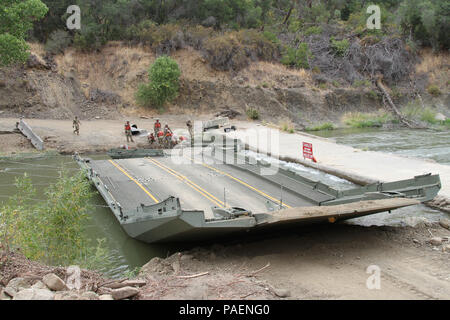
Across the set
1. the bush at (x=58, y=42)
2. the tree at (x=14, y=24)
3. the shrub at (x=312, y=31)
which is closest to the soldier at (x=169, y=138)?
the tree at (x=14, y=24)

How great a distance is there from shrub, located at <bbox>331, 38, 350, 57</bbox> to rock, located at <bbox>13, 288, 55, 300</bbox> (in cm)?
4617

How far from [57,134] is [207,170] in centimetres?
1563

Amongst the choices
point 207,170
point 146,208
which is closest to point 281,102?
point 207,170

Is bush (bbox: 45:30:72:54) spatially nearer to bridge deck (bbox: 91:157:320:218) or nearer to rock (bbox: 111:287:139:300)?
bridge deck (bbox: 91:157:320:218)

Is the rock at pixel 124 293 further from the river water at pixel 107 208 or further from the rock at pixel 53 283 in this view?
the river water at pixel 107 208

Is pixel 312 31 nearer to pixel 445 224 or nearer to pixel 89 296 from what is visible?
pixel 445 224

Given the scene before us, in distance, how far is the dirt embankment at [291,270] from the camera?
253 inches

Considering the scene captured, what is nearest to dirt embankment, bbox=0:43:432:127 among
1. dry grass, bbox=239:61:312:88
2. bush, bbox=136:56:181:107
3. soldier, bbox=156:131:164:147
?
dry grass, bbox=239:61:312:88

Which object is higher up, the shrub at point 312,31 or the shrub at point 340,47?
the shrub at point 312,31

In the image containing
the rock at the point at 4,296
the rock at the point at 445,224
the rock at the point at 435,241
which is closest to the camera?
the rock at the point at 4,296

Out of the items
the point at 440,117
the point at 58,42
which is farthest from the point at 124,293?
the point at 440,117

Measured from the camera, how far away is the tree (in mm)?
24312

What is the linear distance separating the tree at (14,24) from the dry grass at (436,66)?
4143 cm
